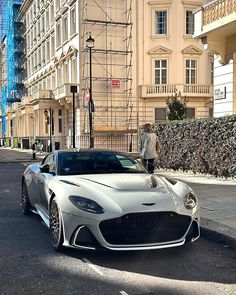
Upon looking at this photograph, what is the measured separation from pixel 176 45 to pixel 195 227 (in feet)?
106

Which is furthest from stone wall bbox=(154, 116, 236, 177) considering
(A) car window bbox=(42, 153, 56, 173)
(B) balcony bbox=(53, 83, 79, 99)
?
(B) balcony bbox=(53, 83, 79, 99)

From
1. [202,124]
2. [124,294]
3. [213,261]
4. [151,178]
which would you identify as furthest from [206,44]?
[124,294]

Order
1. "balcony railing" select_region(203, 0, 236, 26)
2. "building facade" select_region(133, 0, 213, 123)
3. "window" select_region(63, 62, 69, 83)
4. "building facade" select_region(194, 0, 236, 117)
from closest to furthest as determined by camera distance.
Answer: "balcony railing" select_region(203, 0, 236, 26) < "building facade" select_region(194, 0, 236, 117) < "building facade" select_region(133, 0, 213, 123) < "window" select_region(63, 62, 69, 83)

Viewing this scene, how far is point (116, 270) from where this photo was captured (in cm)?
473

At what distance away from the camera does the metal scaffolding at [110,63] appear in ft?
114

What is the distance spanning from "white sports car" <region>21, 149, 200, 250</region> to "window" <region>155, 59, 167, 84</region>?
30.9 metres

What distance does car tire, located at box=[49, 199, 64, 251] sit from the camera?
5.29 m

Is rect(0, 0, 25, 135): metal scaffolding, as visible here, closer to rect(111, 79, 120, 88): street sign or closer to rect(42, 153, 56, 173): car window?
rect(111, 79, 120, 88): street sign

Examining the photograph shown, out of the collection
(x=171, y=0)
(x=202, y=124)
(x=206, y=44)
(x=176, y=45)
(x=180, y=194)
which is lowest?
(x=180, y=194)

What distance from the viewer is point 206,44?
586 inches

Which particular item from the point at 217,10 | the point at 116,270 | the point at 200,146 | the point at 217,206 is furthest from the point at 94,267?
the point at 217,10

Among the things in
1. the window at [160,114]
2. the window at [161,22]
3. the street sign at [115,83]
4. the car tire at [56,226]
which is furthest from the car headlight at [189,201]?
the window at [161,22]

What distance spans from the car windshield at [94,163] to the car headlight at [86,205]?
1.20m

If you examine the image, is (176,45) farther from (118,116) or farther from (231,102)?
(231,102)
